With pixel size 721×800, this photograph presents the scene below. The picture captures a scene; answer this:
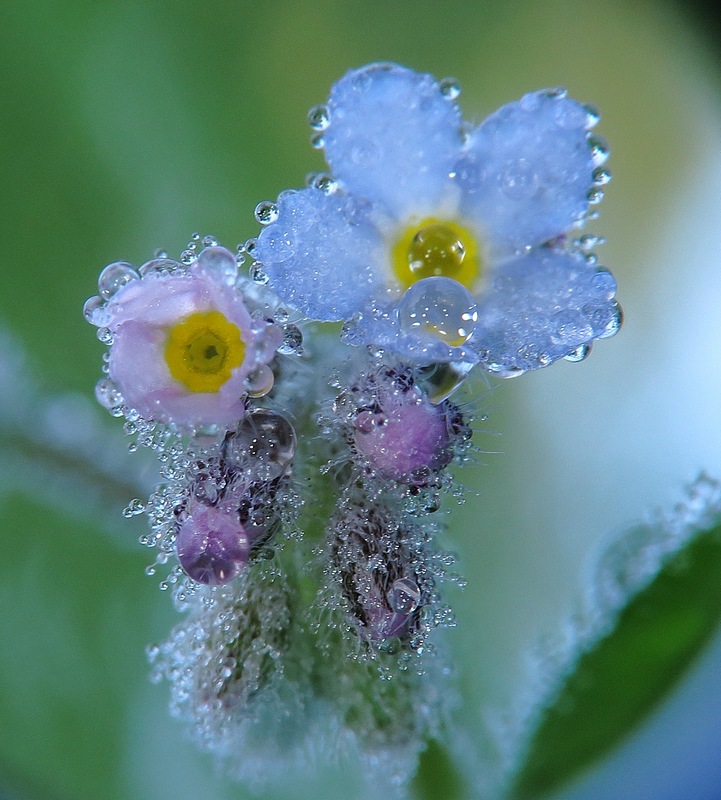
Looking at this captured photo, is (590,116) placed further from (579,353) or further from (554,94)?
(579,353)

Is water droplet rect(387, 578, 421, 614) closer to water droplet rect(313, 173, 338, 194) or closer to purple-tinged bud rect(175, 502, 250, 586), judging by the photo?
purple-tinged bud rect(175, 502, 250, 586)

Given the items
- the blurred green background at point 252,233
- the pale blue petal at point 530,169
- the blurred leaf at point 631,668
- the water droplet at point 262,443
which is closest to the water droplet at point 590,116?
the pale blue petal at point 530,169

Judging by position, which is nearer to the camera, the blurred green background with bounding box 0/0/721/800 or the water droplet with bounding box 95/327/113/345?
the water droplet with bounding box 95/327/113/345

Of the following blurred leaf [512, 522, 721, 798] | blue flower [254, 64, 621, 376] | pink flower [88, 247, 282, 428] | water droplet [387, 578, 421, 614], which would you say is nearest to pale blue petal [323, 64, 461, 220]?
blue flower [254, 64, 621, 376]

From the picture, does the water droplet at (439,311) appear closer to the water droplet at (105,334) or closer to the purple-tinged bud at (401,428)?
the purple-tinged bud at (401,428)

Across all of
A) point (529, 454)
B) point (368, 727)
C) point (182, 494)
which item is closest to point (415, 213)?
point (182, 494)

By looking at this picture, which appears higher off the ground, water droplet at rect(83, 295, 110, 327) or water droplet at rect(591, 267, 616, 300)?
water droplet at rect(83, 295, 110, 327)

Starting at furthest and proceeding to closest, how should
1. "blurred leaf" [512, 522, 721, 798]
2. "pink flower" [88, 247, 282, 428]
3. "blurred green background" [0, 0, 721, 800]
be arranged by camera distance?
"blurred green background" [0, 0, 721, 800], "blurred leaf" [512, 522, 721, 798], "pink flower" [88, 247, 282, 428]
